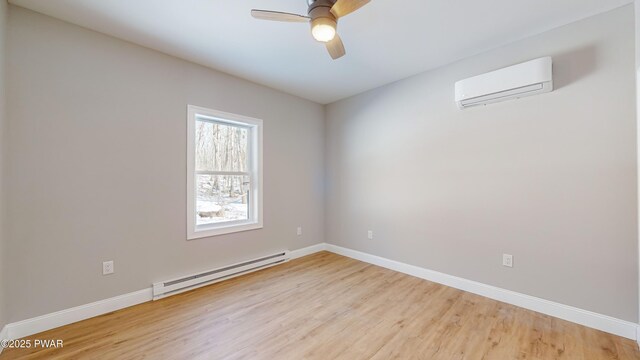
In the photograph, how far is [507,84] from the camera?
Result: 2377 millimetres

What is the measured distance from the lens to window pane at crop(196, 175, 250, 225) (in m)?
3.11

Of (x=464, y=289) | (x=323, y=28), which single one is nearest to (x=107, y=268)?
(x=323, y=28)

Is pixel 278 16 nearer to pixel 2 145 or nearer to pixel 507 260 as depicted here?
pixel 2 145

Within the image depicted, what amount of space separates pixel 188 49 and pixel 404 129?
2.64 metres

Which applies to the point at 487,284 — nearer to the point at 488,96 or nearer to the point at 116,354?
the point at 488,96

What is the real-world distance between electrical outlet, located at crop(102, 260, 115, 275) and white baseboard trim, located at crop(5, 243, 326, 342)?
0.25 m

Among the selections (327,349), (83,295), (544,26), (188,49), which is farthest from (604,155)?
(83,295)

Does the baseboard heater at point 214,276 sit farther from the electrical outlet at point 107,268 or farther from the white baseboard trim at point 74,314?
the electrical outlet at point 107,268

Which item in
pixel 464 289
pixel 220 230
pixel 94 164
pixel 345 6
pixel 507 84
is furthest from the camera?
pixel 220 230

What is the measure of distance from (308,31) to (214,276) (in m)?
2.79

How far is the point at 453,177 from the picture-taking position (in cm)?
290

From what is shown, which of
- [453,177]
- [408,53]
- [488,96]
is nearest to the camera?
[488,96]

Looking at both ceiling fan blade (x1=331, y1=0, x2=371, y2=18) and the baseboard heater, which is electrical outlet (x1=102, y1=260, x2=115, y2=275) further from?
ceiling fan blade (x1=331, y1=0, x2=371, y2=18)

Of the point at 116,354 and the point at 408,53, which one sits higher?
the point at 408,53
